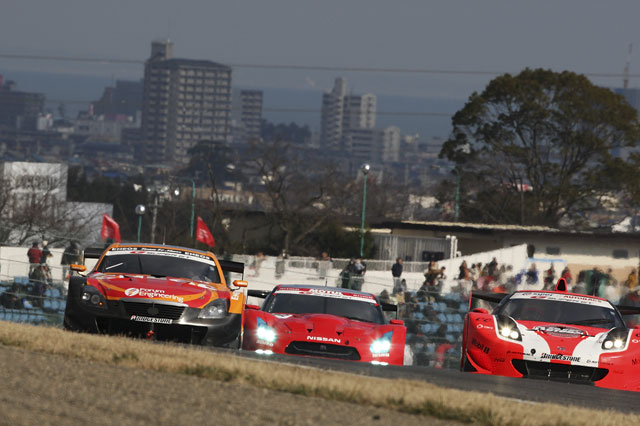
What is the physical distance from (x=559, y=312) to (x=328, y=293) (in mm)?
2937

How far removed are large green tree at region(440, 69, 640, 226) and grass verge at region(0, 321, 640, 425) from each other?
60094 mm

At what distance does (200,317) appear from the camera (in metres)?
14.1

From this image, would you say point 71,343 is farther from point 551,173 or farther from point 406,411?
point 551,173

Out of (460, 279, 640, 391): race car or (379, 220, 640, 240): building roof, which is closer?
(460, 279, 640, 391): race car

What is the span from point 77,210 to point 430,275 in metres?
57.7

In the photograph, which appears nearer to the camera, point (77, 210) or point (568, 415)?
point (568, 415)

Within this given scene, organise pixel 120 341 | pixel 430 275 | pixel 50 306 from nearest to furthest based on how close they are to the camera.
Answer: pixel 120 341 < pixel 50 306 < pixel 430 275

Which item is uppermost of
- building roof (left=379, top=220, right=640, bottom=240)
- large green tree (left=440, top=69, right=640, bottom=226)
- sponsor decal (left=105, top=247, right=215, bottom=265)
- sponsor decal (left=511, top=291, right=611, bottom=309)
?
large green tree (left=440, top=69, right=640, bottom=226)

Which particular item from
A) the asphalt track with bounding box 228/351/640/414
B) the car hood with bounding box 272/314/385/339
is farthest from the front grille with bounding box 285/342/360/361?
the asphalt track with bounding box 228/351/640/414

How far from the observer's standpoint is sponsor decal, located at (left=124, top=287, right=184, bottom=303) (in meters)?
13.9

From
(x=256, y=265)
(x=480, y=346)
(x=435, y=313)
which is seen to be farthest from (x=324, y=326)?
(x=256, y=265)

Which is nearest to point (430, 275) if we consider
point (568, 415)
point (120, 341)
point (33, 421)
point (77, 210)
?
point (120, 341)

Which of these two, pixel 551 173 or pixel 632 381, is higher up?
pixel 551 173

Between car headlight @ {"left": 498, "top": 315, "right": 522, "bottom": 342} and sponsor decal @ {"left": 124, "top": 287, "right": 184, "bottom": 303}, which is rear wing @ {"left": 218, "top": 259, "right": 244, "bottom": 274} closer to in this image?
sponsor decal @ {"left": 124, "top": 287, "right": 184, "bottom": 303}
